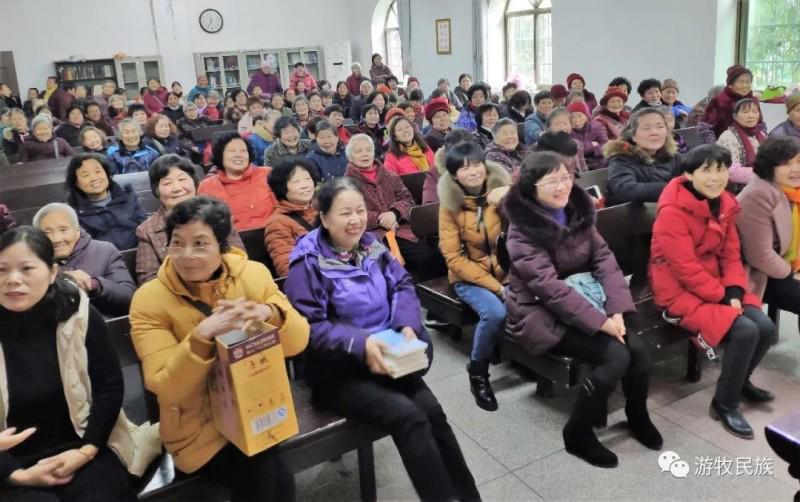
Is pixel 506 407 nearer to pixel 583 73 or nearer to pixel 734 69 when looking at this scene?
pixel 734 69

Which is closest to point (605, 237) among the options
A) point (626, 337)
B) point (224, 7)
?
point (626, 337)

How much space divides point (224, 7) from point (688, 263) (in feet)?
Result: 48.7

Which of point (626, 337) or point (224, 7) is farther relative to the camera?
point (224, 7)

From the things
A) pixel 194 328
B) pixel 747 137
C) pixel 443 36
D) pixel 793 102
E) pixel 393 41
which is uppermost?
pixel 393 41

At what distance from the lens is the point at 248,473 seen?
2.07 meters

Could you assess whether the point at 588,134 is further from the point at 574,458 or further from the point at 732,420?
the point at 574,458

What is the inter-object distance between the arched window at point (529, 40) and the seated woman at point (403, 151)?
7.46 m

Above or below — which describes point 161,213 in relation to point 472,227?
above

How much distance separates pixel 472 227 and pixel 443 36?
11.3m

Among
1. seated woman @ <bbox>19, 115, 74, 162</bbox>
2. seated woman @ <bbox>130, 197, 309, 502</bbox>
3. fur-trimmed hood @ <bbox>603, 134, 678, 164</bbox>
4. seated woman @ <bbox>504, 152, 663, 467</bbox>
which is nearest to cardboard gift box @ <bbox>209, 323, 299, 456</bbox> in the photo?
seated woman @ <bbox>130, 197, 309, 502</bbox>

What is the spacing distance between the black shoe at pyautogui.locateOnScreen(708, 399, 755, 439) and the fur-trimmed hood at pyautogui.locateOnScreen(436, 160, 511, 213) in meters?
1.39

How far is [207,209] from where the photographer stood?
6.82 ft

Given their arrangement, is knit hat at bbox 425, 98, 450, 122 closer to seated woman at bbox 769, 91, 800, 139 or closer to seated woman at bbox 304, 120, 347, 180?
seated woman at bbox 304, 120, 347, 180

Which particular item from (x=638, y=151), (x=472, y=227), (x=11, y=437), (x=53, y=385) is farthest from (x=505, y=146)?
(x=11, y=437)
